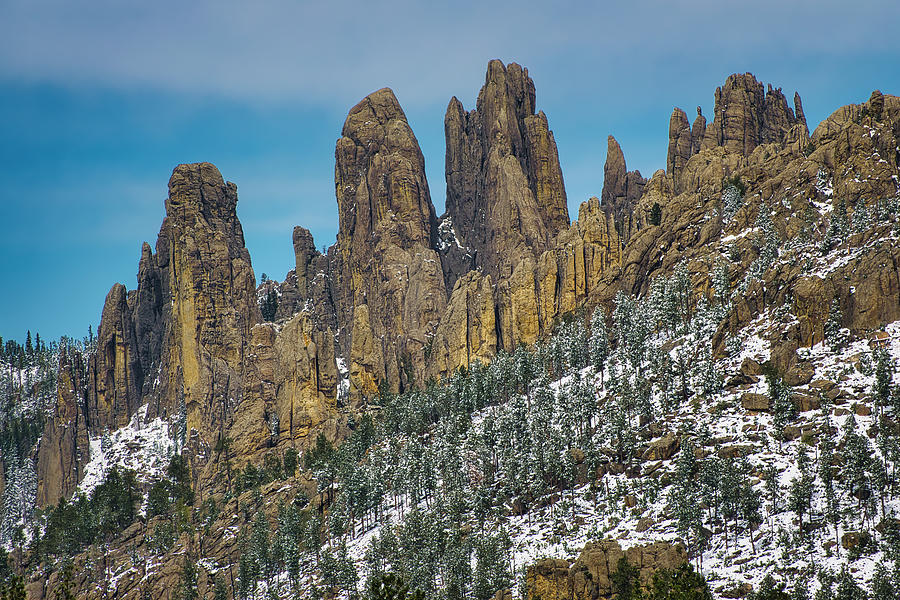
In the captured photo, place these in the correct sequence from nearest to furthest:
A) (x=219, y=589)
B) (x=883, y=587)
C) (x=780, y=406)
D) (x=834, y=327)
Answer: (x=883, y=587) < (x=780, y=406) < (x=834, y=327) < (x=219, y=589)

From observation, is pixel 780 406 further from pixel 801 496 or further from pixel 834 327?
pixel 801 496

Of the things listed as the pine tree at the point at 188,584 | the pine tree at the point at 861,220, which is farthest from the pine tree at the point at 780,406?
the pine tree at the point at 188,584

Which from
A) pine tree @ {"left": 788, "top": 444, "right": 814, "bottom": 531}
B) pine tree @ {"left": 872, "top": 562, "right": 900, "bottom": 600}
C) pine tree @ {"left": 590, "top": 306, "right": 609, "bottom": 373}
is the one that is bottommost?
pine tree @ {"left": 872, "top": 562, "right": 900, "bottom": 600}

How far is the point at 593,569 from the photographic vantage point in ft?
344

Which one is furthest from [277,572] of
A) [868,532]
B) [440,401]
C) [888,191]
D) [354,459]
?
[888,191]

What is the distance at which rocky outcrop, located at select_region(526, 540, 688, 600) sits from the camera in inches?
4028

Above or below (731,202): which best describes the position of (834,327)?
below

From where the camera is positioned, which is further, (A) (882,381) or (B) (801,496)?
(A) (882,381)

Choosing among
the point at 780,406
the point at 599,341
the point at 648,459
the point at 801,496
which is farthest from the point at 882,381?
the point at 599,341

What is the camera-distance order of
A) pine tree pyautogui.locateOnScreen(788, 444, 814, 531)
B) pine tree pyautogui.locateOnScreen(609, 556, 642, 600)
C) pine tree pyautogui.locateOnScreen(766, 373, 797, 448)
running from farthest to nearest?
pine tree pyautogui.locateOnScreen(766, 373, 797, 448) → pine tree pyautogui.locateOnScreen(788, 444, 814, 531) → pine tree pyautogui.locateOnScreen(609, 556, 642, 600)

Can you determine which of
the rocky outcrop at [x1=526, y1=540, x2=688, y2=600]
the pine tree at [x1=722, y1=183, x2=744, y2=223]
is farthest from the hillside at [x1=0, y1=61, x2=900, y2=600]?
the pine tree at [x1=722, y1=183, x2=744, y2=223]

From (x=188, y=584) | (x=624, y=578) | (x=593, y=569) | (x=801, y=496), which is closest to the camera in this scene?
(x=624, y=578)

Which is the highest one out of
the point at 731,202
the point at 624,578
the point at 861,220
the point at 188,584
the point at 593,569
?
the point at 731,202

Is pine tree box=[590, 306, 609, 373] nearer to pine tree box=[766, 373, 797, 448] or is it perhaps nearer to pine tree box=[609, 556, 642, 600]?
pine tree box=[766, 373, 797, 448]
